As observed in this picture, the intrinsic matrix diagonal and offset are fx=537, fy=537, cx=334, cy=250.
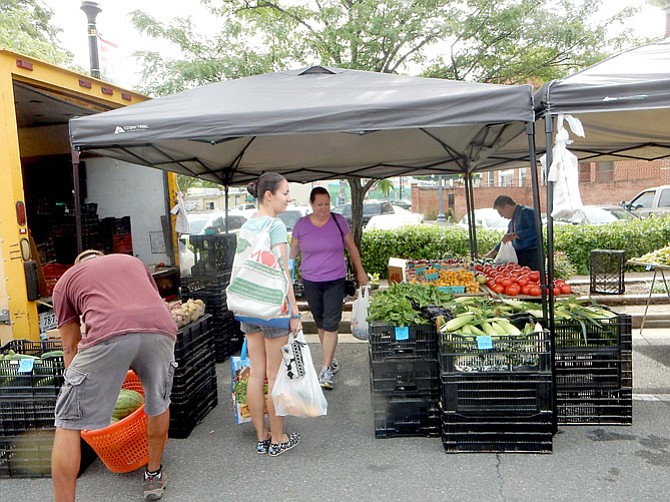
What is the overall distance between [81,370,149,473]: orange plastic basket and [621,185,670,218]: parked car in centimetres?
1417

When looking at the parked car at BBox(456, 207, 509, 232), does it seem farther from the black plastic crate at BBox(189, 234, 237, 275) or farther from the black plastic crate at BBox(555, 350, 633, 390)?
the black plastic crate at BBox(555, 350, 633, 390)

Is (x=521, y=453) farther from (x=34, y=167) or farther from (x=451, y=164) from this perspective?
(x=34, y=167)

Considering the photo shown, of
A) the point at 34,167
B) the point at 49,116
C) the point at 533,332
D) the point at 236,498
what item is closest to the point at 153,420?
the point at 236,498

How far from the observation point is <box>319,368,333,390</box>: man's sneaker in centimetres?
518

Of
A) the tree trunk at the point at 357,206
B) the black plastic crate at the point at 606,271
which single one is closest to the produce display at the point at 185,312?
the tree trunk at the point at 357,206

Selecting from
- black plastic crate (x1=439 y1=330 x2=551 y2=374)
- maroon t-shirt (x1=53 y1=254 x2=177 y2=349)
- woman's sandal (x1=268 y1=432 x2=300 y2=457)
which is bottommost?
woman's sandal (x1=268 y1=432 x2=300 y2=457)

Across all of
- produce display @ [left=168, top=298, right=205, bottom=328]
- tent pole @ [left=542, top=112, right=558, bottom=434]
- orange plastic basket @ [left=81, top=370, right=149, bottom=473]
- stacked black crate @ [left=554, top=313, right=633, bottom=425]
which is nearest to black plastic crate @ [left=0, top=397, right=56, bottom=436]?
orange plastic basket @ [left=81, top=370, right=149, bottom=473]

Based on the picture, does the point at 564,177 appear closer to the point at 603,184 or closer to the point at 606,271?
the point at 606,271

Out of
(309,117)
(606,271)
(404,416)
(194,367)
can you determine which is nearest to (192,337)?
(194,367)

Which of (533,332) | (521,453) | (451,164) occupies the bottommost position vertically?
(521,453)

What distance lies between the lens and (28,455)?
144 inches

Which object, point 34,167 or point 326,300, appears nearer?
point 326,300

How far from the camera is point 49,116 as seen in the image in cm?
650

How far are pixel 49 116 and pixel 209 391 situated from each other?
4123 mm
